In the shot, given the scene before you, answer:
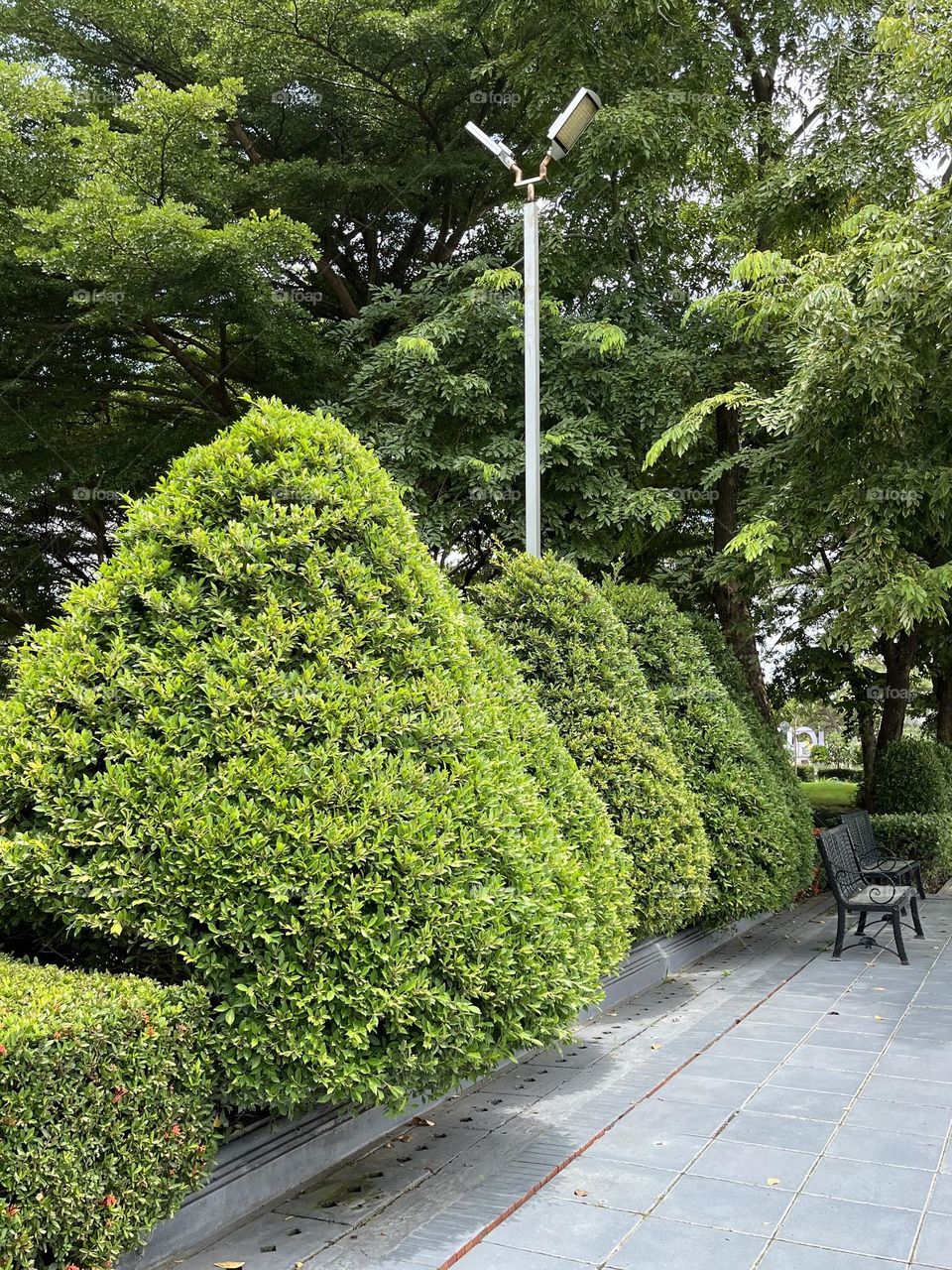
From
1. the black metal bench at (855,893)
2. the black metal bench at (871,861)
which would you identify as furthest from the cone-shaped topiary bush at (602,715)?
the black metal bench at (871,861)

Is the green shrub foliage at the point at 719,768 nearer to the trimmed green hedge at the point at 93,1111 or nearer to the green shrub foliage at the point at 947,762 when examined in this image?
the trimmed green hedge at the point at 93,1111

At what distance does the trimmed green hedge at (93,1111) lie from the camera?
Result: 2828 millimetres

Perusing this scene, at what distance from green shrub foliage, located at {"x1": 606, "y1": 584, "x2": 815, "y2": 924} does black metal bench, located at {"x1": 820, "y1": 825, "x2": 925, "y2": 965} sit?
372 millimetres

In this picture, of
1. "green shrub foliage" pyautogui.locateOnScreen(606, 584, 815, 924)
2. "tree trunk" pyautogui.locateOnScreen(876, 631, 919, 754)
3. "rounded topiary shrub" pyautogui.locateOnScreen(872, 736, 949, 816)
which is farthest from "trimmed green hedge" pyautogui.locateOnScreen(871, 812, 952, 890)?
"green shrub foliage" pyautogui.locateOnScreen(606, 584, 815, 924)

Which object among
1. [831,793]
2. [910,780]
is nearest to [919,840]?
[910,780]

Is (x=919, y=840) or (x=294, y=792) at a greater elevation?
(x=294, y=792)

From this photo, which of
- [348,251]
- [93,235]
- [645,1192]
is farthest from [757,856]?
[348,251]

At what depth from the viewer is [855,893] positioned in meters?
9.22

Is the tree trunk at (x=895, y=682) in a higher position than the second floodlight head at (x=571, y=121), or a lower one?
lower

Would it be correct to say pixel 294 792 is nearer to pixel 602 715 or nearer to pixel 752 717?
pixel 602 715

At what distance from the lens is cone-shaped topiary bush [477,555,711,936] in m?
7.01

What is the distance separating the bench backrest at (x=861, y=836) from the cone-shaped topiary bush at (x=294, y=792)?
6.37 metres

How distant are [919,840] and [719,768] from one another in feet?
19.1

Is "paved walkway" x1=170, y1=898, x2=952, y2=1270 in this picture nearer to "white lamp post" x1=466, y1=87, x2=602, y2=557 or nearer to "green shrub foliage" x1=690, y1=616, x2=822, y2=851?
"green shrub foliage" x1=690, y1=616, x2=822, y2=851
